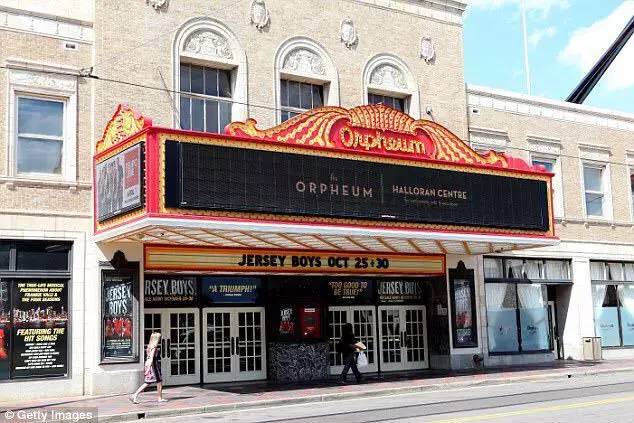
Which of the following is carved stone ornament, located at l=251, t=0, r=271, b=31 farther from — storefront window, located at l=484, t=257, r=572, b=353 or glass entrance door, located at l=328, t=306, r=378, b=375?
storefront window, located at l=484, t=257, r=572, b=353

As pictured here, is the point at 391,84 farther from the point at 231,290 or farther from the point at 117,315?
the point at 117,315

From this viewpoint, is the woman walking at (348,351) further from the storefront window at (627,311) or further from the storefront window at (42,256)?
the storefront window at (627,311)

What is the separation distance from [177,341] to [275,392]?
12.1 feet

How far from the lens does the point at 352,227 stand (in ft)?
69.5

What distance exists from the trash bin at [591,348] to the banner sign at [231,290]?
1293 centimetres

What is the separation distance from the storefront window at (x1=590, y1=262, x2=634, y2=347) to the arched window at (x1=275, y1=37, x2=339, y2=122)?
12.9m

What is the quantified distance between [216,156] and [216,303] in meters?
6.06

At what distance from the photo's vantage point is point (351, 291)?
1035 inches

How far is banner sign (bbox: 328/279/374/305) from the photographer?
2591 centimetres

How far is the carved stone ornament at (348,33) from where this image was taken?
2634 centimetres

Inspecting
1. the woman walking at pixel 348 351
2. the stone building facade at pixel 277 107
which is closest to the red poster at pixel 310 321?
the woman walking at pixel 348 351

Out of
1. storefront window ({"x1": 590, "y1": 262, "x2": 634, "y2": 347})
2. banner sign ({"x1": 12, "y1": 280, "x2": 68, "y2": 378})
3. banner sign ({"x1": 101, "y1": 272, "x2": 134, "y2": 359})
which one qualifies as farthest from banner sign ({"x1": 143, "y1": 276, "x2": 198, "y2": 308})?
storefront window ({"x1": 590, "y1": 262, "x2": 634, "y2": 347})

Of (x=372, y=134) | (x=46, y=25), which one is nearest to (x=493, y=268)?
(x=372, y=134)

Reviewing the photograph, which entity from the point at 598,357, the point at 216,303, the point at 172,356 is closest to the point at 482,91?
the point at 598,357
